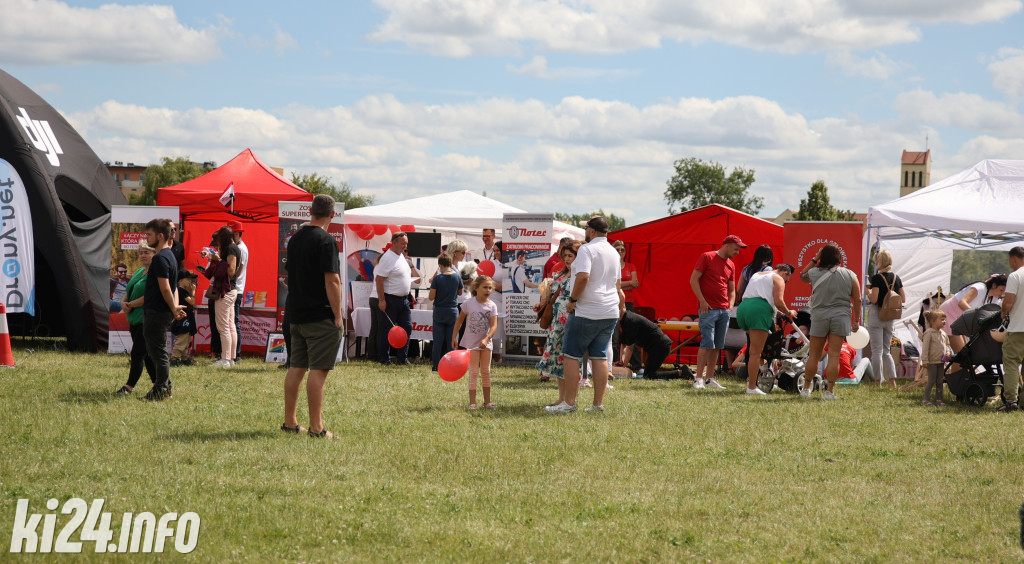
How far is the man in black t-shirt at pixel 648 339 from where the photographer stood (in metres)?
12.3

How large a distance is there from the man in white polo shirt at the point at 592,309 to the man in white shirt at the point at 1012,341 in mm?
3907

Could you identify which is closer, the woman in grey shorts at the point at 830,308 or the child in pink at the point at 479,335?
the child in pink at the point at 479,335

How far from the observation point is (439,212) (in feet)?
53.8

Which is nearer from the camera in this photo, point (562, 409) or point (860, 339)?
point (562, 409)

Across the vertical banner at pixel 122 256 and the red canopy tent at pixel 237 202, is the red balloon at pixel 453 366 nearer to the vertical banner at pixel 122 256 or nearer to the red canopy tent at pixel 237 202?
the red canopy tent at pixel 237 202

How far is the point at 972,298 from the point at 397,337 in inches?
284

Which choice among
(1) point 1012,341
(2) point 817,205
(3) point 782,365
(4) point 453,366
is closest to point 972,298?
(1) point 1012,341

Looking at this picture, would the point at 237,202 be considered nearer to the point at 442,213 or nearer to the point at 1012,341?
the point at 442,213

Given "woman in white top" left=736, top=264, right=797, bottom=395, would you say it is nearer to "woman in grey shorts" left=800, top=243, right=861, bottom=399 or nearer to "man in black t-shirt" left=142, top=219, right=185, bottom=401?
"woman in grey shorts" left=800, top=243, right=861, bottom=399

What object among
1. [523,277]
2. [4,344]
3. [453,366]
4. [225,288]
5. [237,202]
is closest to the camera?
[453,366]

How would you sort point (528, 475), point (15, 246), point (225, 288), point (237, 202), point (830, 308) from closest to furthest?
point (528, 475), point (830, 308), point (225, 288), point (15, 246), point (237, 202)

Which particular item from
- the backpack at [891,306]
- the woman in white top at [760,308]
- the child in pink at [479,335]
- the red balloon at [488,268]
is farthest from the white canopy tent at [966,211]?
the child in pink at [479,335]

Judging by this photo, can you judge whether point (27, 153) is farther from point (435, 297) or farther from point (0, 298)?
point (435, 297)

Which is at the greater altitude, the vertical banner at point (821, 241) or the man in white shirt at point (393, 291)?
the vertical banner at point (821, 241)
